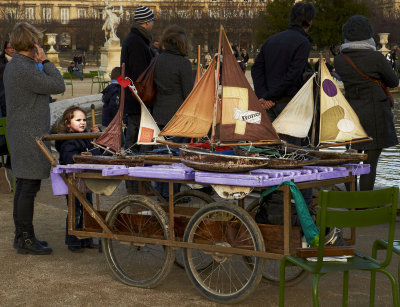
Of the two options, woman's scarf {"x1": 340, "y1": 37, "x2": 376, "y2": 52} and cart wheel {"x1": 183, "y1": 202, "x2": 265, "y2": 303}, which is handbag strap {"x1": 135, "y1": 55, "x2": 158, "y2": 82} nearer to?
woman's scarf {"x1": 340, "y1": 37, "x2": 376, "y2": 52}

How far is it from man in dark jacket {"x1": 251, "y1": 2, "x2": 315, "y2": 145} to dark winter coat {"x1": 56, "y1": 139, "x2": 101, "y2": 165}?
143 centimetres

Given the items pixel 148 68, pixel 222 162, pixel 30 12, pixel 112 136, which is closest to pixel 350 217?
pixel 222 162

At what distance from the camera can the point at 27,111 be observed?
6301mm

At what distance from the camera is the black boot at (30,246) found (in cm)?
641

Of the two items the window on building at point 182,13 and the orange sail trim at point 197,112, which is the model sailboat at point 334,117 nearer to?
the orange sail trim at point 197,112

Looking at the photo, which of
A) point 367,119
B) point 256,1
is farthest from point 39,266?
point 256,1

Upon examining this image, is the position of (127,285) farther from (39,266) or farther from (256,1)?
(256,1)

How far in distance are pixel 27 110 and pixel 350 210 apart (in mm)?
2877

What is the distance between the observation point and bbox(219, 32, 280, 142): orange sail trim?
5.39 metres

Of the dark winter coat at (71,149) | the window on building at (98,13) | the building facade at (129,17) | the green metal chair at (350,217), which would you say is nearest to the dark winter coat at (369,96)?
the dark winter coat at (71,149)

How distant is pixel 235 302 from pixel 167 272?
52 cm

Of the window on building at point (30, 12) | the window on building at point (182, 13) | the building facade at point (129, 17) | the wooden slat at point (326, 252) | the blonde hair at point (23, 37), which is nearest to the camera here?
the wooden slat at point (326, 252)

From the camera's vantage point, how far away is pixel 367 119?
755 centimetres

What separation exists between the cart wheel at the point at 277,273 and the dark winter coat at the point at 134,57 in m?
2.45
